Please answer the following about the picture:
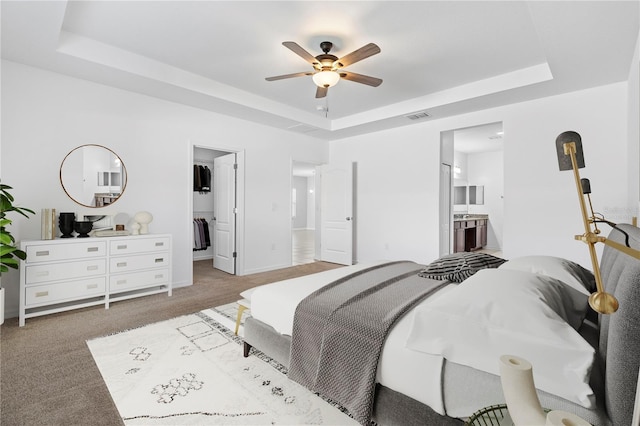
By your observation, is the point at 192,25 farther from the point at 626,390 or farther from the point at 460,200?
the point at 460,200

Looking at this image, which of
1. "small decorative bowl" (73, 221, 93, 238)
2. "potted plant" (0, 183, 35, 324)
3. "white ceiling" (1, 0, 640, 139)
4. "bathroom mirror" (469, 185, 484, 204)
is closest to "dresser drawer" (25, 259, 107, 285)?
"potted plant" (0, 183, 35, 324)

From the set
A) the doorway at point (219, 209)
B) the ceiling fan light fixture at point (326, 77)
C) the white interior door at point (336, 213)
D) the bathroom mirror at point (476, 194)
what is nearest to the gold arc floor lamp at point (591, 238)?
the ceiling fan light fixture at point (326, 77)

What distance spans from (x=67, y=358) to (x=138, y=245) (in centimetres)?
151

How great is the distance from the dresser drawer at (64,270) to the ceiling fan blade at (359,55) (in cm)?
322

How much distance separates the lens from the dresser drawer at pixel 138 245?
347cm

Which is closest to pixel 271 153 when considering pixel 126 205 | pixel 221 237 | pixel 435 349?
pixel 221 237

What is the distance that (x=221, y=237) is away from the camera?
222 inches

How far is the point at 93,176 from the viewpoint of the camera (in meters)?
3.69

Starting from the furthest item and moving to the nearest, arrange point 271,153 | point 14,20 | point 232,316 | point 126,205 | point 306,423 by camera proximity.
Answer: point 271,153 → point 126,205 → point 232,316 → point 14,20 → point 306,423

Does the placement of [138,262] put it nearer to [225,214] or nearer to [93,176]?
[93,176]

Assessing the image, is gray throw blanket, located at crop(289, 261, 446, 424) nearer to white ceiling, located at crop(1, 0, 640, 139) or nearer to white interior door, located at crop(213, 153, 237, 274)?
white ceiling, located at crop(1, 0, 640, 139)

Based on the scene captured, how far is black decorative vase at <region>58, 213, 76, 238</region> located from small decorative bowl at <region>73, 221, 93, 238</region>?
0.04m

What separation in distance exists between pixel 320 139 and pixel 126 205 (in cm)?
378

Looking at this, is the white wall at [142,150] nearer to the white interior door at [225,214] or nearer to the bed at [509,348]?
the white interior door at [225,214]
